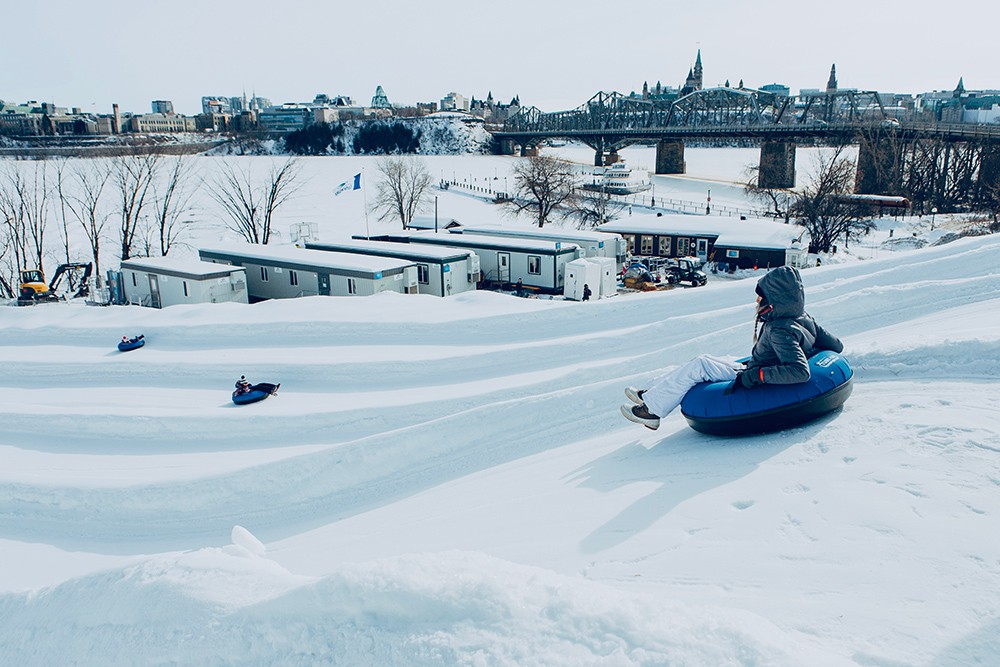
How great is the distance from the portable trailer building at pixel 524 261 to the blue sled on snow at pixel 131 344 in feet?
44.3

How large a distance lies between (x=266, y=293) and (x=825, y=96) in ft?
251

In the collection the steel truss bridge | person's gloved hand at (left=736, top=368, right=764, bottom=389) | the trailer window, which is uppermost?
the steel truss bridge

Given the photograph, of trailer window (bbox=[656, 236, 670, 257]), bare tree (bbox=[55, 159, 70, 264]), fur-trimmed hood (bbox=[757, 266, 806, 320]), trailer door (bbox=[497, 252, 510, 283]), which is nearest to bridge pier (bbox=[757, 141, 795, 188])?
trailer window (bbox=[656, 236, 670, 257])

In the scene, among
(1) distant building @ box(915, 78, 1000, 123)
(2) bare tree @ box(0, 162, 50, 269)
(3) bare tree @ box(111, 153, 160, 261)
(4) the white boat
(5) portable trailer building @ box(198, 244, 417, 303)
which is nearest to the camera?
(5) portable trailer building @ box(198, 244, 417, 303)

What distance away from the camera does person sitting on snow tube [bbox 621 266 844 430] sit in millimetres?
5934

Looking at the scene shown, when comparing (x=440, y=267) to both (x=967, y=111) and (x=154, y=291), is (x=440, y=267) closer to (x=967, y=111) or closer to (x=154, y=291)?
(x=154, y=291)

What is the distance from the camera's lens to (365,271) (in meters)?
21.2

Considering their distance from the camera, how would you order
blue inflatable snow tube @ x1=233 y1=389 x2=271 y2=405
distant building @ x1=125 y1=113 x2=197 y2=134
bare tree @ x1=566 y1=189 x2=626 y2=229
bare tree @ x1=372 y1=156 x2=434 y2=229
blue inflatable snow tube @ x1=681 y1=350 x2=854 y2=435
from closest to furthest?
blue inflatable snow tube @ x1=681 y1=350 x2=854 y2=435
blue inflatable snow tube @ x1=233 y1=389 x2=271 y2=405
bare tree @ x1=566 y1=189 x2=626 y2=229
bare tree @ x1=372 y1=156 x2=434 y2=229
distant building @ x1=125 y1=113 x2=197 y2=134

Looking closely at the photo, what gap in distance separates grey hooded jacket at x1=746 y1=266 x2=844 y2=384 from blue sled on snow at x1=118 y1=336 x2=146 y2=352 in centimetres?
1432

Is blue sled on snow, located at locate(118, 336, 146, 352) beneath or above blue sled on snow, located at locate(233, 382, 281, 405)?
above

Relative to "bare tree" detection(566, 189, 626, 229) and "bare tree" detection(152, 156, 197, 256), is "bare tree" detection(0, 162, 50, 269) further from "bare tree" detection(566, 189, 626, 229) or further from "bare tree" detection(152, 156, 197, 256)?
"bare tree" detection(566, 189, 626, 229)

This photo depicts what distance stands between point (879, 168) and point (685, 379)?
58085 mm

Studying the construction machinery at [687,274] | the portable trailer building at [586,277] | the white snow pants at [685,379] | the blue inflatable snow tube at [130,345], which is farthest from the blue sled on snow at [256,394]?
the construction machinery at [687,274]

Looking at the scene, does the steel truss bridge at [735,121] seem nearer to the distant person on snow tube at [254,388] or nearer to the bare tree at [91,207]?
the bare tree at [91,207]
